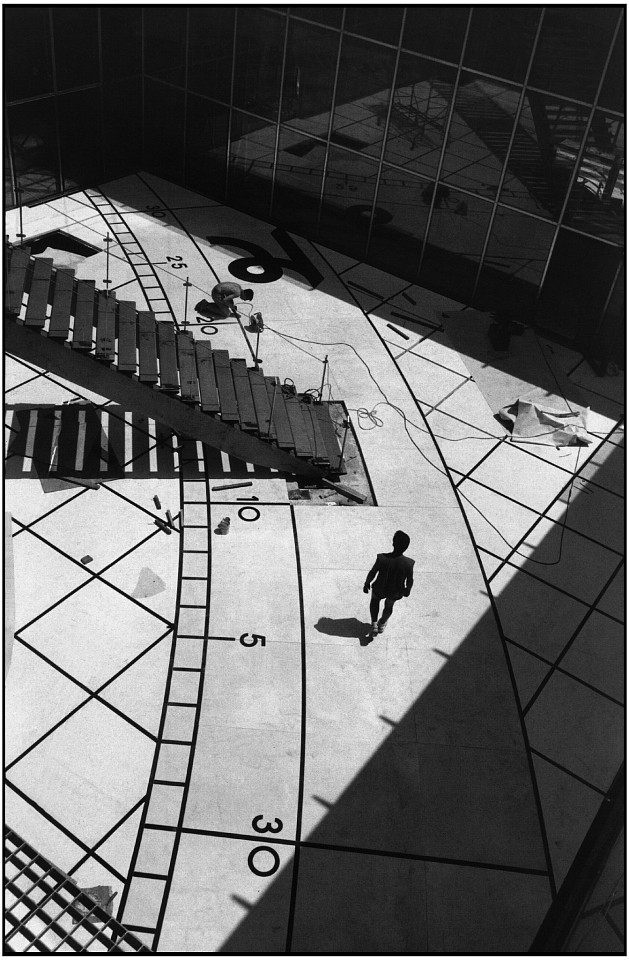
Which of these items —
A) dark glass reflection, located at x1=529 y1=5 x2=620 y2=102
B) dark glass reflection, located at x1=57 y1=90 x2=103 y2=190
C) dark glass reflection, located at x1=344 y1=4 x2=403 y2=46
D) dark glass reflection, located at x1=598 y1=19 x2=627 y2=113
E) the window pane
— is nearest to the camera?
dark glass reflection, located at x1=598 y1=19 x2=627 y2=113

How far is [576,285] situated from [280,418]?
23.9 ft

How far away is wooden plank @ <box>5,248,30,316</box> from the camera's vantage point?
435 inches

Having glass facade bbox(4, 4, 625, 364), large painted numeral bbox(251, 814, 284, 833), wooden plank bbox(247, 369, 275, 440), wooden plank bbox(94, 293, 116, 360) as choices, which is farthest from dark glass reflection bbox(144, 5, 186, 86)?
large painted numeral bbox(251, 814, 284, 833)

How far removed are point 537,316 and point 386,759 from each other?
427 inches

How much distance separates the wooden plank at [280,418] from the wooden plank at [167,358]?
4.76 feet

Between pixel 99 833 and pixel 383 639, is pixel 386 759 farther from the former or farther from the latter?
pixel 99 833

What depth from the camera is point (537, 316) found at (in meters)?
16.6

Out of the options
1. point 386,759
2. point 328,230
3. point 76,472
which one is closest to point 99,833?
point 386,759

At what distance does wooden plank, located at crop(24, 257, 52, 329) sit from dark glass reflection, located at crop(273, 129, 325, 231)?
7.90 meters

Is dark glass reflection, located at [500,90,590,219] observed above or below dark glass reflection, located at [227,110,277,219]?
above

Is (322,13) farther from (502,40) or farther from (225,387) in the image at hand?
(225,387)

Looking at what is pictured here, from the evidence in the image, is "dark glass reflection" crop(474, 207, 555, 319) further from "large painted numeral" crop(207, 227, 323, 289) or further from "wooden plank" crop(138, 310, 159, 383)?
"wooden plank" crop(138, 310, 159, 383)

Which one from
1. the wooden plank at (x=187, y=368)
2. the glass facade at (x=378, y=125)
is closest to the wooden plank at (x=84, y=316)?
the wooden plank at (x=187, y=368)

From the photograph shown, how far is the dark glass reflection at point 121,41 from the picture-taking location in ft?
58.7
